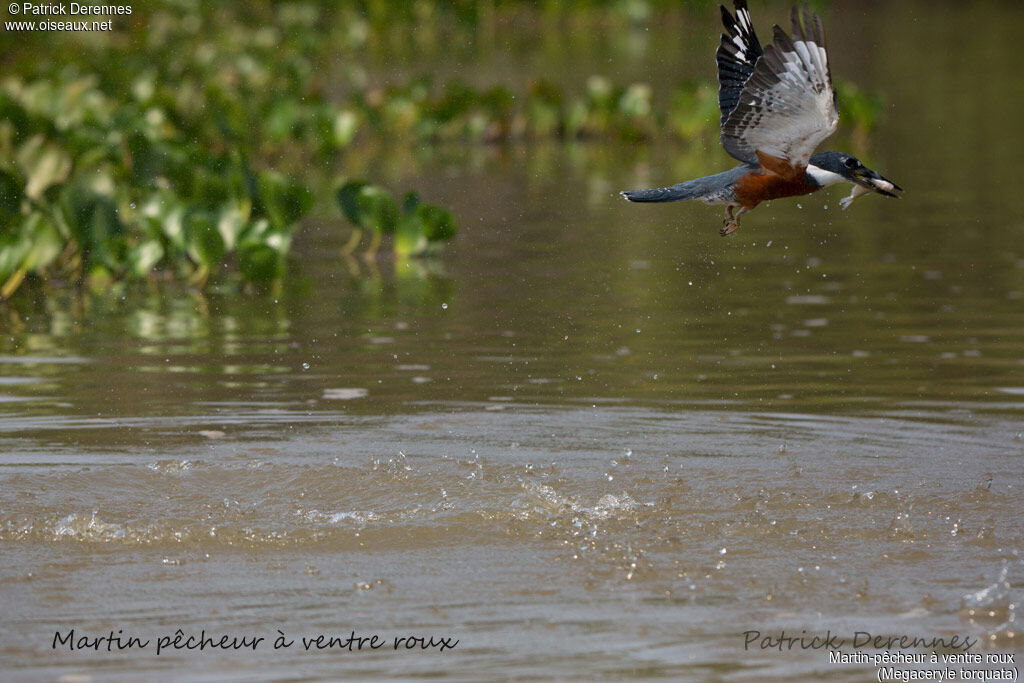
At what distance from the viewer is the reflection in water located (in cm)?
450

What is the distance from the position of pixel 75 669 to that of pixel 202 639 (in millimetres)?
354

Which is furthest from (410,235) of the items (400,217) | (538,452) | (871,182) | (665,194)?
(871,182)

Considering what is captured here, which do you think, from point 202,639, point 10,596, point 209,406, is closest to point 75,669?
point 202,639

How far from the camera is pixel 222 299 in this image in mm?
10000

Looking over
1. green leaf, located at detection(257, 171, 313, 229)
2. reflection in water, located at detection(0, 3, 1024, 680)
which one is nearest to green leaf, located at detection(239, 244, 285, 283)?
reflection in water, located at detection(0, 3, 1024, 680)

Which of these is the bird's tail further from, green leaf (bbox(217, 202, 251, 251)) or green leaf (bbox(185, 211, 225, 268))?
green leaf (bbox(217, 202, 251, 251))

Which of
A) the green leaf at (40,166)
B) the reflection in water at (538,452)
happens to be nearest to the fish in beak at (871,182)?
the reflection in water at (538,452)

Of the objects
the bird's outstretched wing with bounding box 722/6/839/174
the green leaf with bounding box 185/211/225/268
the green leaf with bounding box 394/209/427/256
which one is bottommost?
the green leaf with bounding box 394/209/427/256

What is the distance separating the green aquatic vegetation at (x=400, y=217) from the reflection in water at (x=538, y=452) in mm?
294

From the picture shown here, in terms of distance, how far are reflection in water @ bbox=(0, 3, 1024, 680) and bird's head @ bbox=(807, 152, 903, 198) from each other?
44.0 inches

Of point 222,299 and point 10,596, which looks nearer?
point 10,596

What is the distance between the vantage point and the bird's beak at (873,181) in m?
5.56

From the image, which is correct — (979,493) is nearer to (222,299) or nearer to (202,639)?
(202,639)

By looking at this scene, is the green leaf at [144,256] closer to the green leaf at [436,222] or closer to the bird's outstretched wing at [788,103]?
the green leaf at [436,222]
